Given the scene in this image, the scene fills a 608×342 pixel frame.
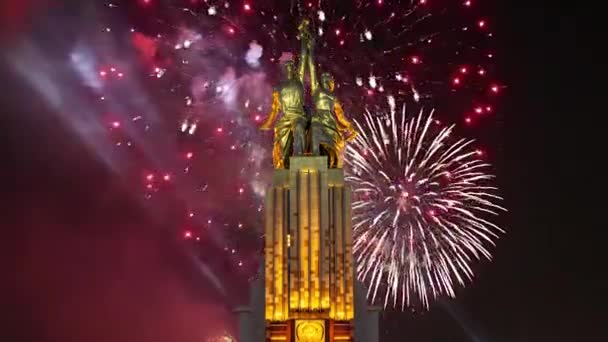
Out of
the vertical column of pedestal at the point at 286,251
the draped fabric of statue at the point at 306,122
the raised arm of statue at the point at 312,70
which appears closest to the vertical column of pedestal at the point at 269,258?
the vertical column of pedestal at the point at 286,251

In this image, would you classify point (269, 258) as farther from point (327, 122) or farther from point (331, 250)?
point (327, 122)

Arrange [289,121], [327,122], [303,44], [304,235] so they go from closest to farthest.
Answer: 1. [304,235]
2. [289,121]
3. [327,122]
4. [303,44]

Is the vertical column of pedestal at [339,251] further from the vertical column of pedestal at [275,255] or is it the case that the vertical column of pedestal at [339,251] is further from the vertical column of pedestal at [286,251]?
the vertical column of pedestal at [275,255]

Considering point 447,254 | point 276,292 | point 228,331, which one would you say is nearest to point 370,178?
point 447,254

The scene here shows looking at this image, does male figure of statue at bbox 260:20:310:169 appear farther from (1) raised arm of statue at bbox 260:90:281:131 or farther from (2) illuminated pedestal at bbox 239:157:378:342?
(2) illuminated pedestal at bbox 239:157:378:342

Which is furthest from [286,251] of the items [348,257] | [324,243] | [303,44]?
[303,44]
